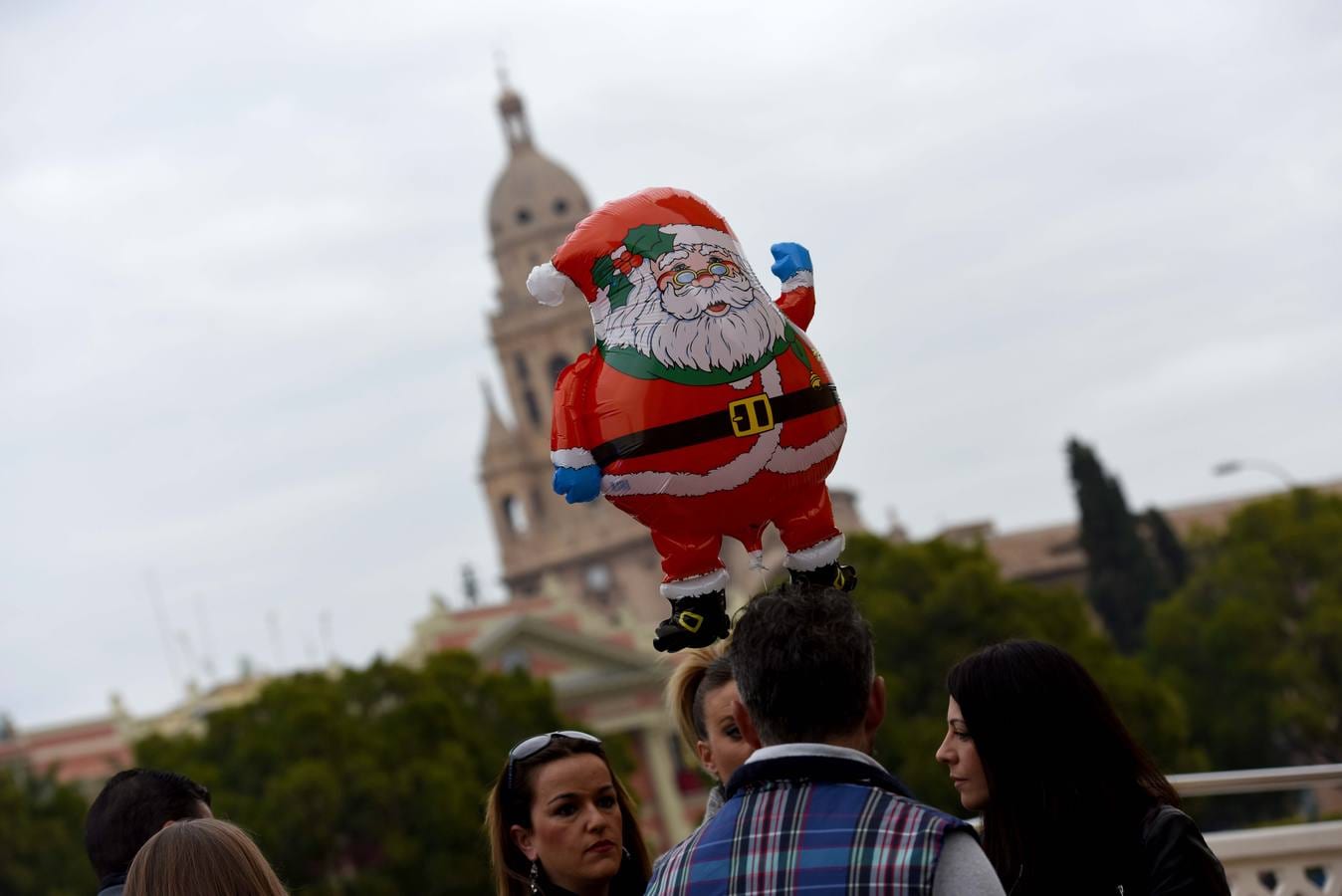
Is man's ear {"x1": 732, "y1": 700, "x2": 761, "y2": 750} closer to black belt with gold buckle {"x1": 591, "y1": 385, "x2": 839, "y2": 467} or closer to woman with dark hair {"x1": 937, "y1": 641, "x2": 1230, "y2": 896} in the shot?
woman with dark hair {"x1": 937, "y1": 641, "x2": 1230, "y2": 896}

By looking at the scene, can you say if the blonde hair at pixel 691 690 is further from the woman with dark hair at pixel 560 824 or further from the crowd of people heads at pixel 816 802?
the woman with dark hair at pixel 560 824

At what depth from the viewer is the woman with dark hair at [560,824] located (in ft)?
17.5

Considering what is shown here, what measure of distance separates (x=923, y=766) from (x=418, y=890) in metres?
8.58

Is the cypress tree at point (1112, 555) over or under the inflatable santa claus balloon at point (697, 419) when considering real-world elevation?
under

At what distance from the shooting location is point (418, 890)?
36.9m

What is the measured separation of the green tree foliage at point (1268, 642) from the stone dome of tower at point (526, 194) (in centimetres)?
4508

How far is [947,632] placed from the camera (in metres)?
42.4

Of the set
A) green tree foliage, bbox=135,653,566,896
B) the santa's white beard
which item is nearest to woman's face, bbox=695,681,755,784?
the santa's white beard

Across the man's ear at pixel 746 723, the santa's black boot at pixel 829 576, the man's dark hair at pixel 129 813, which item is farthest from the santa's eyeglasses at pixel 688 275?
the man's dark hair at pixel 129 813

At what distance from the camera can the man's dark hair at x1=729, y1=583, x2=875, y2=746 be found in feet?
12.9

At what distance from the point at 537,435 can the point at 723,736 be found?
8780cm

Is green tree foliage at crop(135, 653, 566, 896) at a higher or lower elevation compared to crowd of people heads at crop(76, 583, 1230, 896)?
lower

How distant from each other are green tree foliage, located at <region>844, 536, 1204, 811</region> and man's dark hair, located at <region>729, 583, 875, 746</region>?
32971 millimetres

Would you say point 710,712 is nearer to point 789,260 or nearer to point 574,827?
point 574,827
